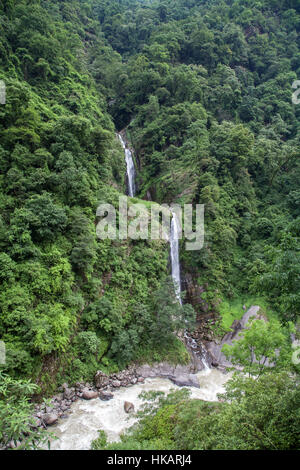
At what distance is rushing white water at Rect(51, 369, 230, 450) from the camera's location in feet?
35.9

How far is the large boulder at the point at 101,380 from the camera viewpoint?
1423 centimetres

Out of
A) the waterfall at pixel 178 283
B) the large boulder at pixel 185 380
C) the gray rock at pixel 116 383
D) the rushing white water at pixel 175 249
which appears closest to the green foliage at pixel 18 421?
the gray rock at pixel 116 383

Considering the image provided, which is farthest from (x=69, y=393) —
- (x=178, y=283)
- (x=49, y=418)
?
(x=178, y=283)

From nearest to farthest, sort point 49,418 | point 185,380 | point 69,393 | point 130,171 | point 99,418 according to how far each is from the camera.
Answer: point 49,418, point 99,418, point 69,393, point 185,380, point 130,171

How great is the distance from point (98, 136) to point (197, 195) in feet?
33.8

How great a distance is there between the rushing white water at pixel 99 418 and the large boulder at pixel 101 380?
0.76 metres

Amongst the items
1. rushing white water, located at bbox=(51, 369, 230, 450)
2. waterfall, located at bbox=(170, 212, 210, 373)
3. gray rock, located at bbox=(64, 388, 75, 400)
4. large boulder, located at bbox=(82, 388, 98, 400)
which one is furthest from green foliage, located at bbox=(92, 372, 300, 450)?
waterfall, located at bbox=(170, 212, 210, 373)

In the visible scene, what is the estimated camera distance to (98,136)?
20938mm

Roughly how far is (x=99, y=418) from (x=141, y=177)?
23.3 metres

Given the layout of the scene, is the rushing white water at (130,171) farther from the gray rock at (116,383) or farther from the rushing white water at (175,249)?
the gray rock at (116,383)

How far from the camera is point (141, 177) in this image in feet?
99.4
